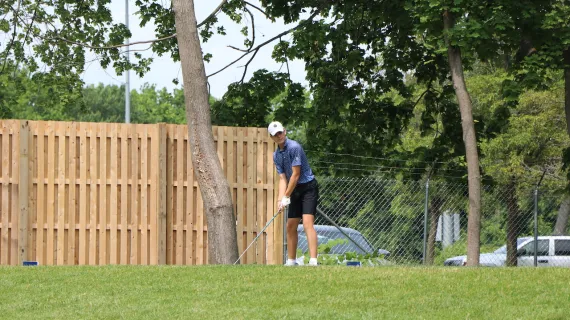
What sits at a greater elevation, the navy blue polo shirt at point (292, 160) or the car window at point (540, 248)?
the navy blue polo shirt at point (292, 160)

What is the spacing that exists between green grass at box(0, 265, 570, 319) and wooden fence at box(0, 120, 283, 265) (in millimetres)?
3171

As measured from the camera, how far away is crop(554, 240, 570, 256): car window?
20.5m

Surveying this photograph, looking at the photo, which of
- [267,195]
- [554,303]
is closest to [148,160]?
[267,195]

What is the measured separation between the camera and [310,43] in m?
17.8

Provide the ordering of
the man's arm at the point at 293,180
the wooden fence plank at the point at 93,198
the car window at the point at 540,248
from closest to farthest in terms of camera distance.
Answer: the man's arm at the point at 293,180 → the wooden fence plank at the point at 93,198 → the car window at the point at 540,248

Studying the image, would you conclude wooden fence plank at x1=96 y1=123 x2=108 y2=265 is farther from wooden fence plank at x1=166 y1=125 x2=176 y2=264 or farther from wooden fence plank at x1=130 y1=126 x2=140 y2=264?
wooden fence plank at x1=166 y1=125 x2=176 y2=264

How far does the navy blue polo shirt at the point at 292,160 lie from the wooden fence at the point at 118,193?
275 cm

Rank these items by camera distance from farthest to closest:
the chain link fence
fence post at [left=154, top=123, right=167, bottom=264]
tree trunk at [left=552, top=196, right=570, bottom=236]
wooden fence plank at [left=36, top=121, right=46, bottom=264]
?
tree trunk at [left=552, top=196, right=570, bottom=236] < the chain link fence < fence post at [left=154, top=123, right=167, bottom=264] < wooden fence plank at [left=36, top=121, right=46, bottom=264]

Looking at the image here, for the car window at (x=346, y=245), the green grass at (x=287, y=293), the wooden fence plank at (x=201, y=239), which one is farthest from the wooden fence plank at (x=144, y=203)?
the green grass at (x=287, y=293)

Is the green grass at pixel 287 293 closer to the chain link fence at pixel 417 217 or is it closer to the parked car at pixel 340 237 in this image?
the parked car at pixel 340 237

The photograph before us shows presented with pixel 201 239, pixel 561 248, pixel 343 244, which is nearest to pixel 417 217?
pixel 561 248

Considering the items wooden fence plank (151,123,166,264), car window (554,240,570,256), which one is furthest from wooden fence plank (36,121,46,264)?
car window (554,240,570,256)

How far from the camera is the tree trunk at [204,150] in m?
12.7

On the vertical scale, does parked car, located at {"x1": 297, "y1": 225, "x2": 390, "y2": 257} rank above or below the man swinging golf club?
below
